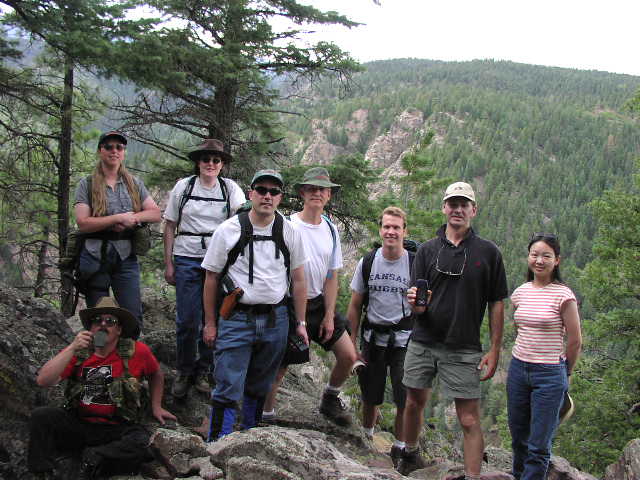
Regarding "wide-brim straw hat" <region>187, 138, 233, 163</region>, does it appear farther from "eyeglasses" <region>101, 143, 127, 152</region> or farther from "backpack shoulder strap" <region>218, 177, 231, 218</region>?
"eyeglasses" <region>101, 143, 127, 152</region>

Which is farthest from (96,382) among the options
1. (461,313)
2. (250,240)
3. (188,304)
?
(461,313)

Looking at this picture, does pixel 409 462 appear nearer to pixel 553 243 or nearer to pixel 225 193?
pixel 553 243

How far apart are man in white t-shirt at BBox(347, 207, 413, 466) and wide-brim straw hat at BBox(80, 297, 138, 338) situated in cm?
196

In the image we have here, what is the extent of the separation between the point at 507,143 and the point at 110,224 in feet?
584

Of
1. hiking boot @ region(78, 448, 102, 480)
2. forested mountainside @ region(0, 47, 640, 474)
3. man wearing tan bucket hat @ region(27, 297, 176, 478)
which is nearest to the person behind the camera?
man wearing tan bucket hat @ region(27, 297, 176, 478)

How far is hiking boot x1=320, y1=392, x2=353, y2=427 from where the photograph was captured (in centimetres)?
488

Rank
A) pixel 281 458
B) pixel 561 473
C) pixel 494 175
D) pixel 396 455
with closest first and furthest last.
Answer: pixel 281 458 < pixel 396 455 < pixel 561 473 < pixel 494 175

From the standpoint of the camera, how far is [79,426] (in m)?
3.32

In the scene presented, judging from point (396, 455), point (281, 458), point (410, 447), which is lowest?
point (396, 455)

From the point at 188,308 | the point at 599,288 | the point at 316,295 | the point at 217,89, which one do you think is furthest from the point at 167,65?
the point at 599,288

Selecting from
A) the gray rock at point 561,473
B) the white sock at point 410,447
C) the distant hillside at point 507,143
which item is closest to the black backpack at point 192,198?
the white sock at point 410,447

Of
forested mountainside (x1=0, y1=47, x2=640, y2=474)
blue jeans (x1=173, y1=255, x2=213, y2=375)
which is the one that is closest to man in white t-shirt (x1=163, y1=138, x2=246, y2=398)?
blue jeans (x1=173, y1=255, x2=213, y2=375)

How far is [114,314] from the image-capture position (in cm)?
354

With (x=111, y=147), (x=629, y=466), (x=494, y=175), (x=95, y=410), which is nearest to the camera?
(x=95, y=410)
